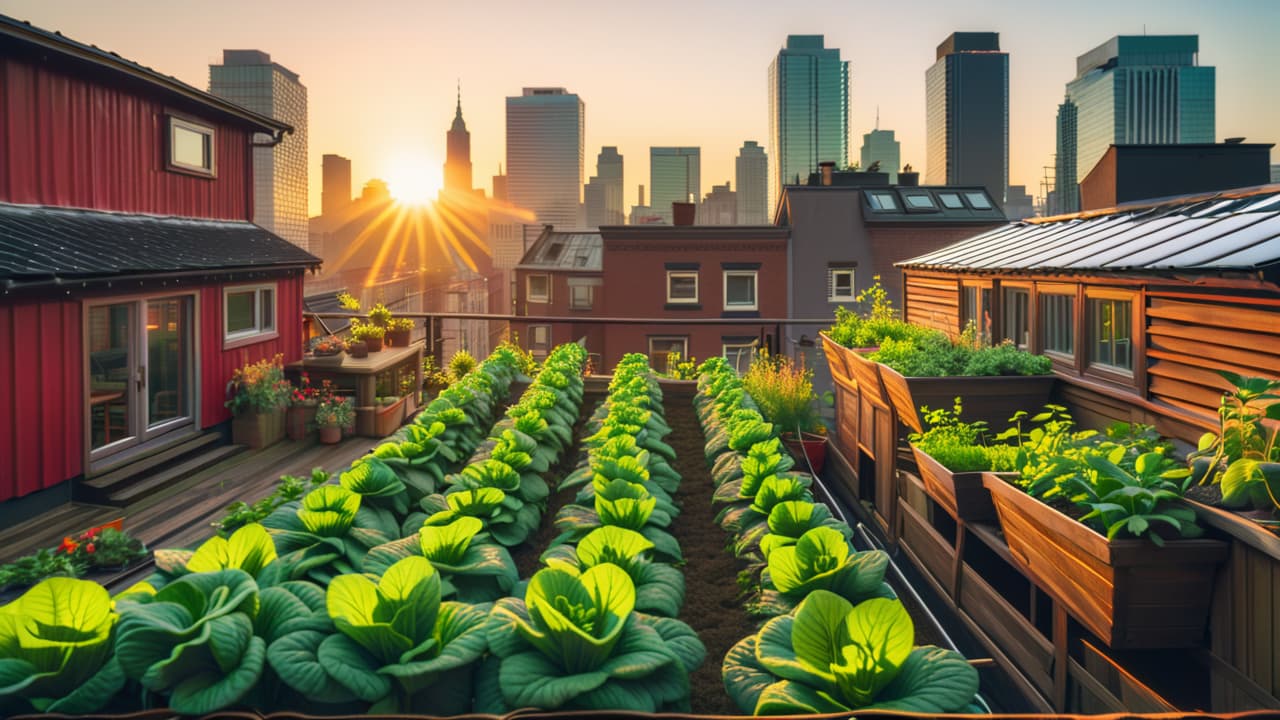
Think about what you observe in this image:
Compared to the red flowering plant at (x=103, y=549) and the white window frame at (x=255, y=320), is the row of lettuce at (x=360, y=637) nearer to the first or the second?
the red flowering plant at (x=103, y=549)

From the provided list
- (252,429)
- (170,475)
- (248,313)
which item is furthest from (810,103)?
(170,475)

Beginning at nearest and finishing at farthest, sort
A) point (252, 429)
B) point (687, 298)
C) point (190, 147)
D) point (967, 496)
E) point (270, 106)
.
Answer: point (967, 496), point (252, 429), point (190, 147), point (687, 298), point (270, 106)

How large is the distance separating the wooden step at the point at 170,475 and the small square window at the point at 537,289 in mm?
29531

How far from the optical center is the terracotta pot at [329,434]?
29.9 ft

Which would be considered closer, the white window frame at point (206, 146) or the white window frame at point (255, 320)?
the white window frame at point (206, 146)

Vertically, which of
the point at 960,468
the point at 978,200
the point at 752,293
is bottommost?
the point at 960,468

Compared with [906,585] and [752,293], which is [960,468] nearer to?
[906,585]

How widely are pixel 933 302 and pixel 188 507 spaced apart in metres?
7.47

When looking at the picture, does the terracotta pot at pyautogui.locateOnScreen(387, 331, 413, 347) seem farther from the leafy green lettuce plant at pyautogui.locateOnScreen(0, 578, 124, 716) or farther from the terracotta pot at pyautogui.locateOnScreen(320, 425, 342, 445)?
the leafy green lettuce plant at pyautogui.locateOnScreen(0, 578, 124, 716)

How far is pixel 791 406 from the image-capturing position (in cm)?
805

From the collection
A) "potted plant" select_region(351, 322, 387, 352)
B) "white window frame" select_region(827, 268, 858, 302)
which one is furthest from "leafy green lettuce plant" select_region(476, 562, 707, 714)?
"white window frame" select_region(827, 268, 858, 302)

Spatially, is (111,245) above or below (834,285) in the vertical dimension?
below

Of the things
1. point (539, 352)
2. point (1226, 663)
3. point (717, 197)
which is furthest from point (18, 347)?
point (717, 197)

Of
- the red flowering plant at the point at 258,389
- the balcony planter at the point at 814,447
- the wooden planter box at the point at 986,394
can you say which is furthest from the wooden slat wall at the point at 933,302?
the red flowering plant at the point at 258,389
